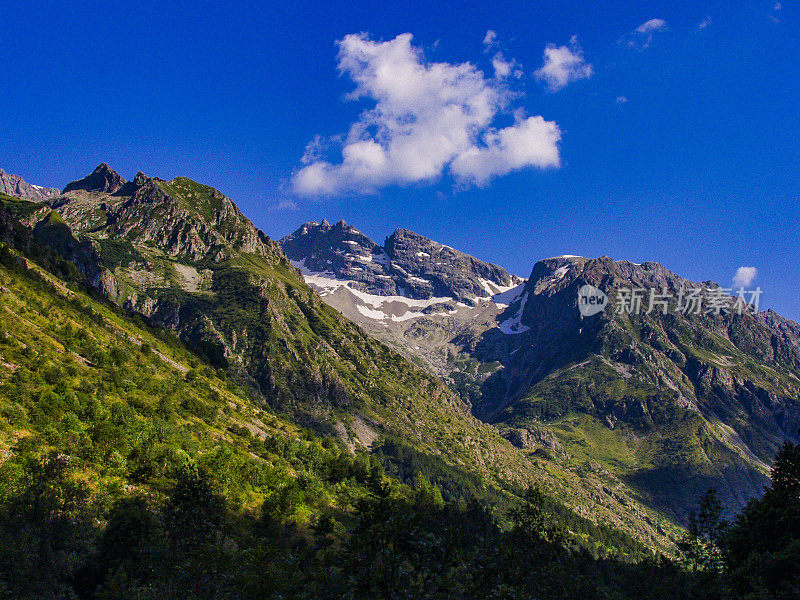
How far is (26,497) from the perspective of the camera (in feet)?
A: 108

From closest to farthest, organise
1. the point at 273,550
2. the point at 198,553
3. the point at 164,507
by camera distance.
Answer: the point at 198,553 → the point at 164,507 → the point at 273,550

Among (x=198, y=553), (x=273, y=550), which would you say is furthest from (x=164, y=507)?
(x=273, y=550)

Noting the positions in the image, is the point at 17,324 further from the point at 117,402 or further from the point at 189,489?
the point at 189,489

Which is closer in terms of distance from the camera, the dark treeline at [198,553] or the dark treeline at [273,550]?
the dark treeline at [198,553]

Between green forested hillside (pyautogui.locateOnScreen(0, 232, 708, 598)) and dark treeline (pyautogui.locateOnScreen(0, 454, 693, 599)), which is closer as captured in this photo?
dark treeline (pyautogui.locateOnScreen(0, 454, 693, 599))

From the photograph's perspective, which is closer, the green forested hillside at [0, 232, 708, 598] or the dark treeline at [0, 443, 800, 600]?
the dark treeline at [0, 443, 800, 600]

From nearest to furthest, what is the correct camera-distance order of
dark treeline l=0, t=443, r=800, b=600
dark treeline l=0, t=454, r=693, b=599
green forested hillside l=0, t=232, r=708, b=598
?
1. dark treeline l=0, t=454, r=693, b=599
2. dark treeline l=0, t=443, r=800, b=600
3. green forested hillside l=0, t=232, r=708, b=598

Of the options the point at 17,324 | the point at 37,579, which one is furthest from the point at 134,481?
the point at 17,324

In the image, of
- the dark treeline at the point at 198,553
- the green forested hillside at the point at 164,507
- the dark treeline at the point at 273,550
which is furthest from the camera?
the green forested hillside at the point at 164,507

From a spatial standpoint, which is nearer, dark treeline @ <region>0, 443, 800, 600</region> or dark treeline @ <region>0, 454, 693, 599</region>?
dark treeline @ <region>0, 454, 693, 599</region>

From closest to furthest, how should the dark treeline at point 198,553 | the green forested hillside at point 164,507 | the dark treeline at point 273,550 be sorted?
the dark treeline at point 198,553
the dark treeline at point 273,550
the green forested hillside at point 164,507

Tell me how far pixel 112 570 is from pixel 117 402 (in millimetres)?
35177

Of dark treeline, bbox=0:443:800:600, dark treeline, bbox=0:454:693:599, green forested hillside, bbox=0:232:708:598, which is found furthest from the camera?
green forested hillside, bbox=0:232:708:598

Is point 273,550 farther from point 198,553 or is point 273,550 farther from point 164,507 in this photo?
point 164,507
